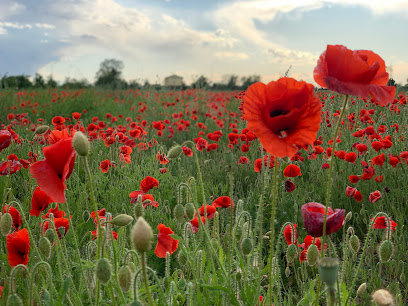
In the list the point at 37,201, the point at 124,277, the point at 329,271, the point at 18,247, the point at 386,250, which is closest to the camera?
the point at 329,271

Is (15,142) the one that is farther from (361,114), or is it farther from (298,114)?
(298,114)

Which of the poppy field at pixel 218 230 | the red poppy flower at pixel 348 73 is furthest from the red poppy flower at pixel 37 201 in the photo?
the red poppy flower at pixel 348 73

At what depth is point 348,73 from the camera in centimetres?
120

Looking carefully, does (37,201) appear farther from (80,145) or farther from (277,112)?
(277,112)

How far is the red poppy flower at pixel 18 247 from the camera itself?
1.59 metres

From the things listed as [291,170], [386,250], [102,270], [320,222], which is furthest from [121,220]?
[291,170]

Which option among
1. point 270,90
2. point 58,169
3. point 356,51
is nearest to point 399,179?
point 356,51

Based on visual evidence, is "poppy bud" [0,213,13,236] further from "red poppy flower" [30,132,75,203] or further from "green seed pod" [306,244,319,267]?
"green seed pod" [306,244,319,267]

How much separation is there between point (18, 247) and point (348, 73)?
1.33m

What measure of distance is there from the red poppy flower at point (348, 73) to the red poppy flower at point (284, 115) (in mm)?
103

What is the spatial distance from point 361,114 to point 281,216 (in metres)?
1.81

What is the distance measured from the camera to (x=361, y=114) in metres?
4.45

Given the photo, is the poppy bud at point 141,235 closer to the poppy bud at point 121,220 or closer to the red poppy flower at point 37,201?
the poppy bud at point 121,220

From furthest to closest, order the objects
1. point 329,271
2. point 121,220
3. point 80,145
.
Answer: point 121,220 < point 80,145 < point 329,271
